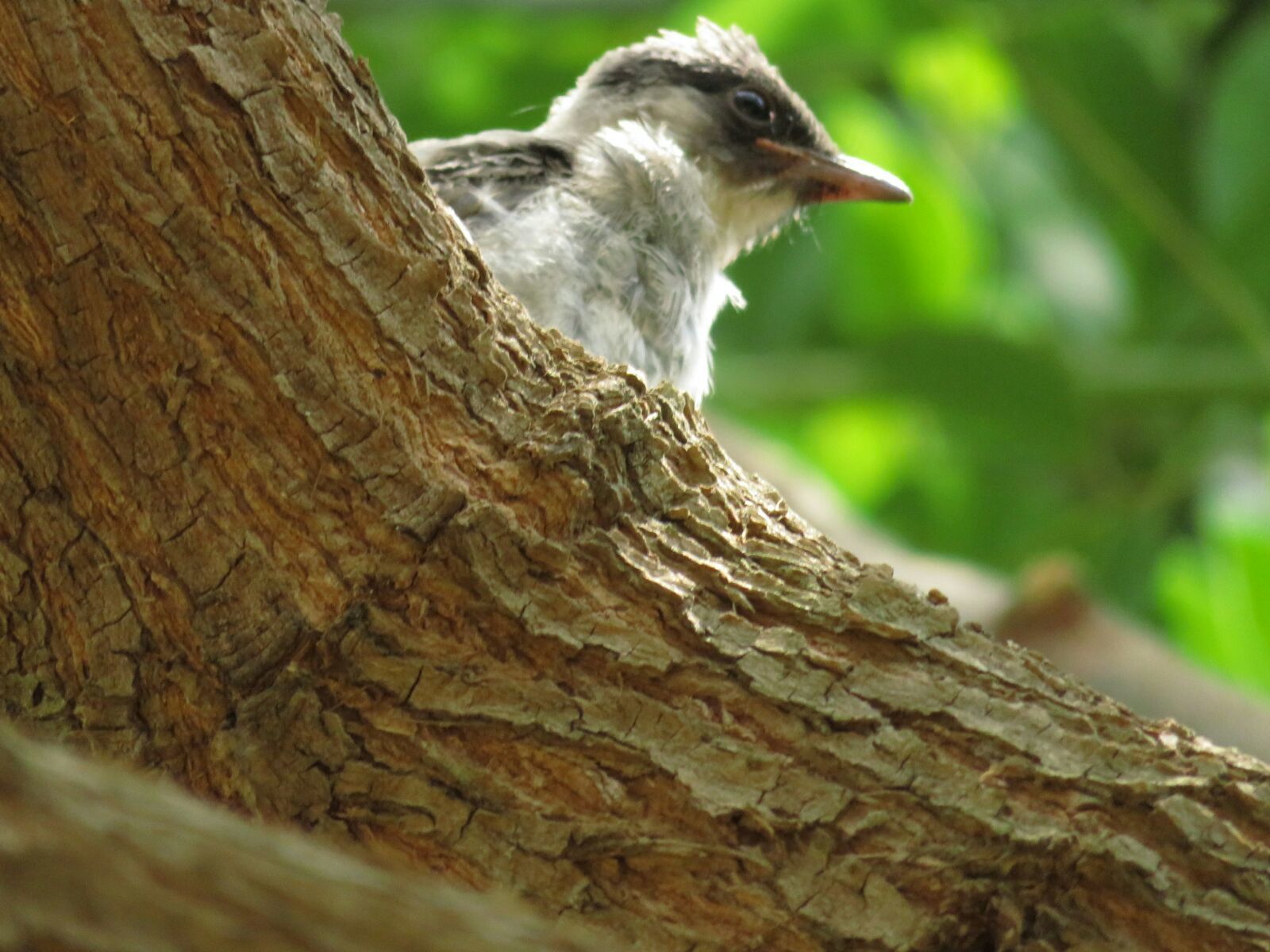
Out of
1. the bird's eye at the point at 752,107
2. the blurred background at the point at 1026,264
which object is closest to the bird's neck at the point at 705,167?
the bird's eye at the point at 752,107

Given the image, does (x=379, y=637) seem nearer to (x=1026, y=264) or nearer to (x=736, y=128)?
(x=736, y=128)

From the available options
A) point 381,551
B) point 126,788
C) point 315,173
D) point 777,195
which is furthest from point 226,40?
point 777,195

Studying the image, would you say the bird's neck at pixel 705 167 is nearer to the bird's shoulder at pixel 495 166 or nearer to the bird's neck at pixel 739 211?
the bird's neck at pixel 739 211

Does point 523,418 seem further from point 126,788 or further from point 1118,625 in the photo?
point 1118,625

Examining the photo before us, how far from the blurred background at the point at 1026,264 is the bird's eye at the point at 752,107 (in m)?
1.79

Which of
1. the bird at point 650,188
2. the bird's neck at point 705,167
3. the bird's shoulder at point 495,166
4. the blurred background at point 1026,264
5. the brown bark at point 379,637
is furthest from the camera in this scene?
the blurred background at point 1026,264

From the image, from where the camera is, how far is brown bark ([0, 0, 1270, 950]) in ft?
8.04

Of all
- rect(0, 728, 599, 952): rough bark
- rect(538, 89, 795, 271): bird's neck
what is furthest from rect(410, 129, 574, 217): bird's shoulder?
rect(0, 728, 599, 952): rough bark

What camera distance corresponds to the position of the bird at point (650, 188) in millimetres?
3895

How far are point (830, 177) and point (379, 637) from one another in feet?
9.25

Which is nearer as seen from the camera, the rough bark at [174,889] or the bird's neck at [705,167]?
the rough bark at [174,889]

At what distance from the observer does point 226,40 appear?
2.51 metres

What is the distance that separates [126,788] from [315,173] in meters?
1.33

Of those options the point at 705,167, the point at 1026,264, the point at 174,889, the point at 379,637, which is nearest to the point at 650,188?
the point at 705,167
